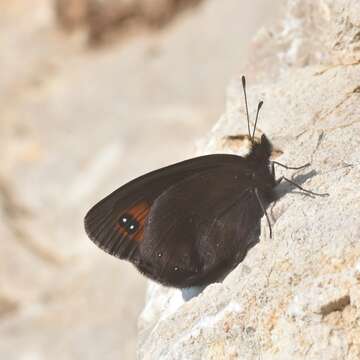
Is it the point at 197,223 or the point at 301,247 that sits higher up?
the point at 197,223

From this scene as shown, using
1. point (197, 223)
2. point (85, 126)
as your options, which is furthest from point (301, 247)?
point (85, 126)

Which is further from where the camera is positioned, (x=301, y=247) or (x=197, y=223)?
(x=197, y=223)

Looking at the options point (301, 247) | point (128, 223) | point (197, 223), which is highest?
point (128, 223)

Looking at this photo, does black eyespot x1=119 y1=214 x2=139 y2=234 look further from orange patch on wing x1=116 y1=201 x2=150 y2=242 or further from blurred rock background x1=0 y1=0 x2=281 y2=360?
blurred rock background x1=0 y1=0 x2=281 y2=360

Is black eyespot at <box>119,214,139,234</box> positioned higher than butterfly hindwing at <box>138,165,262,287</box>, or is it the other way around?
black eyespot at <box>119,214,139,234</box>

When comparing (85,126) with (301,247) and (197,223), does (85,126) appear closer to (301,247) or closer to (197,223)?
(197,223)

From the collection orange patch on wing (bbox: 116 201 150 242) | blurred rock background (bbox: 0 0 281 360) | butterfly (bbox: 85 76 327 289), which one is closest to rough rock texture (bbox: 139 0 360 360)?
butterfly (bbox: 85 76 327 289)
